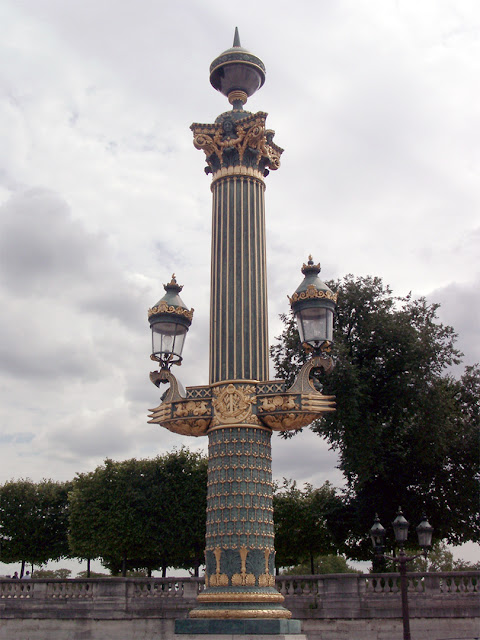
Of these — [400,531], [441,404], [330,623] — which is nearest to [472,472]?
[441,404]

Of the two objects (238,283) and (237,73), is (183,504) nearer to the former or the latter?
(238,283)

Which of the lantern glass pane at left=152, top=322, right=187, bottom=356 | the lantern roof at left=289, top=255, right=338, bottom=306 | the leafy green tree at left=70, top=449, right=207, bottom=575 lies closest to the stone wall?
the leafy green tree at left=70, top=449, right=207, bottom=575

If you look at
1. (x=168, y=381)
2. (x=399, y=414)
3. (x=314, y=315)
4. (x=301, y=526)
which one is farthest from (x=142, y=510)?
(x=314, y=315)

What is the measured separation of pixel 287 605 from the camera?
848 inches

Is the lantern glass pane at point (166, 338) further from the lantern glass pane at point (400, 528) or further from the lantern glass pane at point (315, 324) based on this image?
the lantern glass pane at point (400, 528)

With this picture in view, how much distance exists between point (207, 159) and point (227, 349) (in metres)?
4.33

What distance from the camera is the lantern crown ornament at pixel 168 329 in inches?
502

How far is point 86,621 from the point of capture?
2316cm

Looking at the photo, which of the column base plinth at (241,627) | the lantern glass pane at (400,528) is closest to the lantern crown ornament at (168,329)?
the column base plinth at (241,627)

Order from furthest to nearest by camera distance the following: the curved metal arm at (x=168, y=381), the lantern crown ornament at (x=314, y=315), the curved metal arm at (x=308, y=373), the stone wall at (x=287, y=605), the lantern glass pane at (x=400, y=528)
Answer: the stone wall at (x=287, y=605) < the lantern glass pane at (x=400, y=528) < the curved metal arm at (x=168, y=381) < the lantern crown ornament at (x=314, y=315) < the curved metal arm at (x=308, y=373)

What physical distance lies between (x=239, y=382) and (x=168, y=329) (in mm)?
1913

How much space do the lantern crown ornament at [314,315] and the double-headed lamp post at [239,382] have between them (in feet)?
0.06

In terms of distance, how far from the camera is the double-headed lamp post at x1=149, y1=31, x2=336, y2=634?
35.4 ft

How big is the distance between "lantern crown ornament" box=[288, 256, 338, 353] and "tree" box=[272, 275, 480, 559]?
1427 cm
